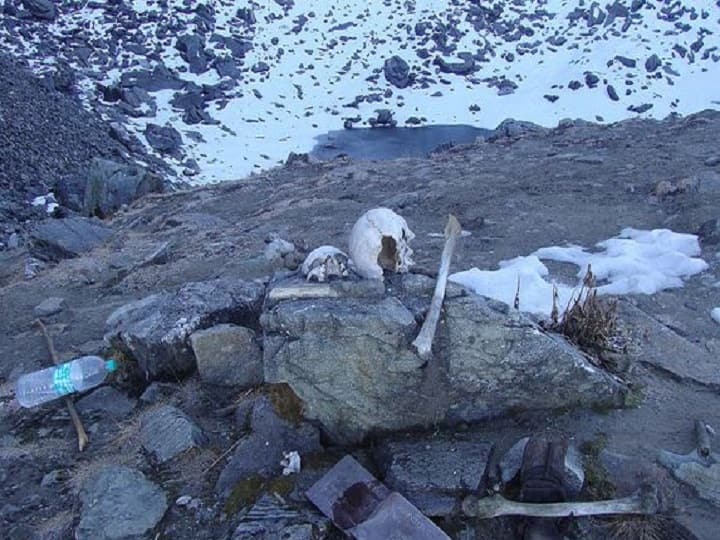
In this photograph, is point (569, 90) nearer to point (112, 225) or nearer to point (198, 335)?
point (112, 225)

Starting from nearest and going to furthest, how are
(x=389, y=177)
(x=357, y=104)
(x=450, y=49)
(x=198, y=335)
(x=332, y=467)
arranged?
(x=332, y=467) → (x=198, y=335) → (x=389, y=177) → (x=357, y=104) → (x=450, y=49)

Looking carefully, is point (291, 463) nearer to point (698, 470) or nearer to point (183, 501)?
point (183, 501)

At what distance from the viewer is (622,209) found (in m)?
7.19

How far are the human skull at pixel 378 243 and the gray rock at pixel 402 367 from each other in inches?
9.9

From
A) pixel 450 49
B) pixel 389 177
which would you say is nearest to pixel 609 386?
pixel 389 177

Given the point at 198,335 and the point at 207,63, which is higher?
the point at 207,63

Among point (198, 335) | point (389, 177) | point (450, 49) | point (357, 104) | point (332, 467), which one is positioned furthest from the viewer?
point (450, 49)

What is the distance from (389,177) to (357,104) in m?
12.8

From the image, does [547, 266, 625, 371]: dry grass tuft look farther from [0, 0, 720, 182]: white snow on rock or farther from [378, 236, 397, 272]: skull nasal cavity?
[0, 0, 720, 182]: white snow on rock

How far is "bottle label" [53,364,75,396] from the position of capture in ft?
14.0

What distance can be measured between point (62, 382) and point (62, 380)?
2 cm

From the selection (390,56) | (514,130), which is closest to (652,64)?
(390,56)

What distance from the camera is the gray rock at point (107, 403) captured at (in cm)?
408

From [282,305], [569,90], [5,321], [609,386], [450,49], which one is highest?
[450,49]
